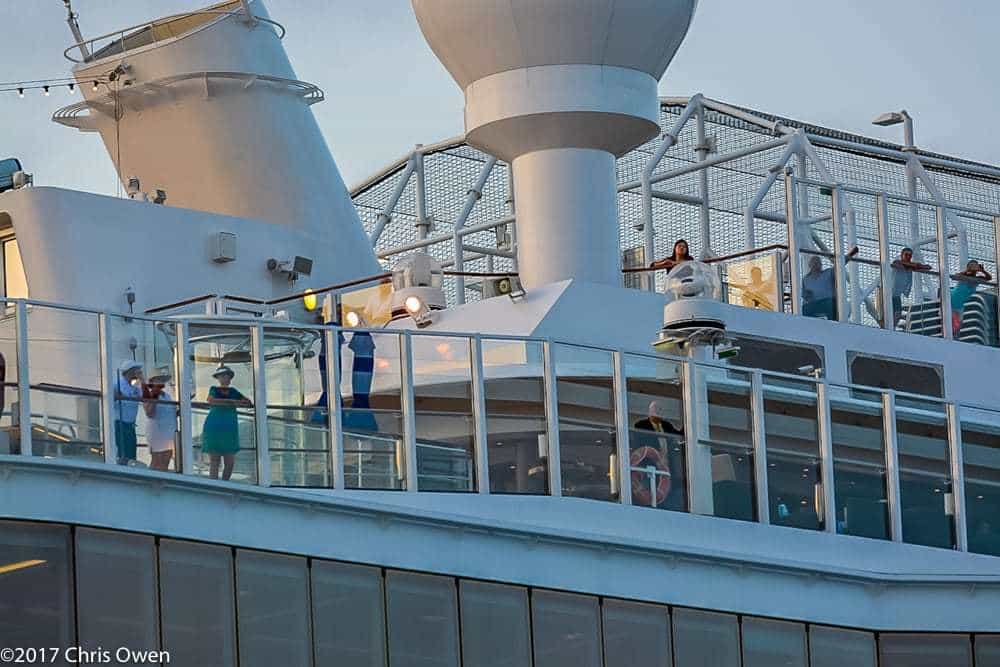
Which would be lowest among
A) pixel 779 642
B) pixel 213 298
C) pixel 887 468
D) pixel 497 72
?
pixel 779 642

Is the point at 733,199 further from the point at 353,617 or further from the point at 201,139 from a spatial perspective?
the point at 353,617

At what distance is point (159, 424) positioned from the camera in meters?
21.8

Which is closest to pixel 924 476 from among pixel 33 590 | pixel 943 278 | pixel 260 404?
pixel 943 278

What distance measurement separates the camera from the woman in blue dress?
2205 cm

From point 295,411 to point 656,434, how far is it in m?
3.59

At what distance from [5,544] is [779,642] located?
7.30 meters

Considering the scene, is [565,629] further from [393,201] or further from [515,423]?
[393,201]

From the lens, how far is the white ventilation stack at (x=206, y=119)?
105ft

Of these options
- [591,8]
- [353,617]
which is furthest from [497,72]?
A: [353,617]

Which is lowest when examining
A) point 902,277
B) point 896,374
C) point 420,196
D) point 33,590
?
point 33,590

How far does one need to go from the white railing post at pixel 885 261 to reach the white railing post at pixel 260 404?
978cm

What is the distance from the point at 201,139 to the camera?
1267 inches

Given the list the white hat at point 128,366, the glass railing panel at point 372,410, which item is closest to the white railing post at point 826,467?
the glass railing panel at point 372,410

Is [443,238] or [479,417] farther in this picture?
[443,238]
